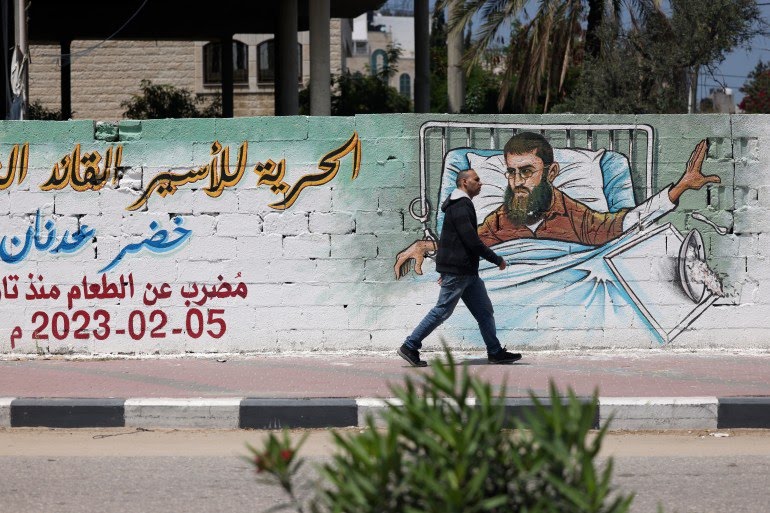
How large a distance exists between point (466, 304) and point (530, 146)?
156 centimetres

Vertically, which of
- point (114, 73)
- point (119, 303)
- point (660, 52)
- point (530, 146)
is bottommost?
point (119, 303)

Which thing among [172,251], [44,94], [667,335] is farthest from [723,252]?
[44,94]

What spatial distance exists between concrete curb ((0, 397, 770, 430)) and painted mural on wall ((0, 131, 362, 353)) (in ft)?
6.39

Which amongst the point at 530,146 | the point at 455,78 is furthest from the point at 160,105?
the point at 530,146

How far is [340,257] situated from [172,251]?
1387mm

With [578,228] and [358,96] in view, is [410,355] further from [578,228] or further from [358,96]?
[358,96]

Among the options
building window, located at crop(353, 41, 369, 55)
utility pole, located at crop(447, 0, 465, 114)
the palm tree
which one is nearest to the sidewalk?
the palm tree

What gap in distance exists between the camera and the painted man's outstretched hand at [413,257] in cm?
921

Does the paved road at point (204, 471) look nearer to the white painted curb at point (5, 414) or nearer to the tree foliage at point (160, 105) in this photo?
the white painted curb at point (5, 414)

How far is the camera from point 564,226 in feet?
30.5

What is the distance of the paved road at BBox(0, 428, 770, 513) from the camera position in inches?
211

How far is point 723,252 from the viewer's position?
→ 30.6 feet

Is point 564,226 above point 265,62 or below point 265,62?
below

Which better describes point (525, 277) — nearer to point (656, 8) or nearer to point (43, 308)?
point (43, 308)
